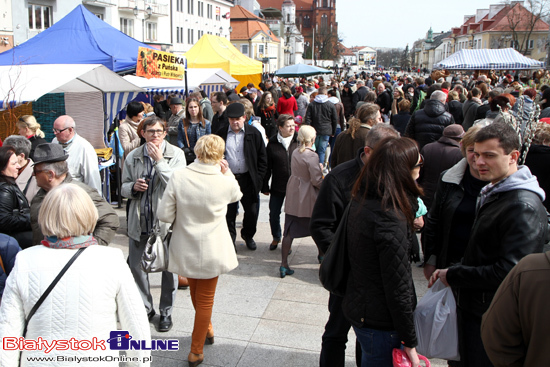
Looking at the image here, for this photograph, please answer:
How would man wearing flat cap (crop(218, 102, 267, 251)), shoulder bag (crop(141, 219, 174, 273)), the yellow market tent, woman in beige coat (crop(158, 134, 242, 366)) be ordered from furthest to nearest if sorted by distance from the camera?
the yellow market tent, man wearing flat cap (crop(218, 102, 267, 251)), shoulder bag (crop(141, 219, 174, 273)), woman in beige coat (crop(158, 134, 242, 366))

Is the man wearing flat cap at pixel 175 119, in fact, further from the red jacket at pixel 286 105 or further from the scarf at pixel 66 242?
the red jacket at pixel 286 105

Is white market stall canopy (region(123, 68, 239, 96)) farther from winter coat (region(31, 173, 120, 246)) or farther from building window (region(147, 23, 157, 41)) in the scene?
building window (region(147, 23, 157, 41))

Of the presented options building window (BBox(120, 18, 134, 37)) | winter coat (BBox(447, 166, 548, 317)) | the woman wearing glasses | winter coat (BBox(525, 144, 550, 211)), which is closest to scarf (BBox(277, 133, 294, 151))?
the woman wearing glasses

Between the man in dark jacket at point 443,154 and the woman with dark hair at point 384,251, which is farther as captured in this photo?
the man in dark jacket at point 443,154

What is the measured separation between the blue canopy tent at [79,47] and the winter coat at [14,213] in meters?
6.33

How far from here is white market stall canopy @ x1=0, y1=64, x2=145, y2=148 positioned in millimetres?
7648

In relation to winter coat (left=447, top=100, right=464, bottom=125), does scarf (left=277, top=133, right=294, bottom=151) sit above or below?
below

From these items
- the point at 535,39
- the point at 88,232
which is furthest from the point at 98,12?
the point at 535,39

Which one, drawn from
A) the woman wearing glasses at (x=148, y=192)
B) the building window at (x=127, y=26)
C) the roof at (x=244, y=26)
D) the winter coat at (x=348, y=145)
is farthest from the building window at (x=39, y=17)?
the roof at (x=244, y=26)

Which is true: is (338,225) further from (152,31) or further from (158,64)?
(152,31)

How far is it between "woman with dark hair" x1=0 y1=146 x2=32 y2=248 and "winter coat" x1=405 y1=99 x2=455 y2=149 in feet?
18.5

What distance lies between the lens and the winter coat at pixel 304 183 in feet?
18.0

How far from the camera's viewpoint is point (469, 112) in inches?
380

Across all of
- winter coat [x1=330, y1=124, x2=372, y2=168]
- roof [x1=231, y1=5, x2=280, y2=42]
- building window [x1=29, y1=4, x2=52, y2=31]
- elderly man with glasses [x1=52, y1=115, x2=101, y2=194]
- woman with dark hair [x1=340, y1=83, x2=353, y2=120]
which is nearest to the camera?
elderly man with glasses [x1=52, y1=115, x2=101, y2=194]
